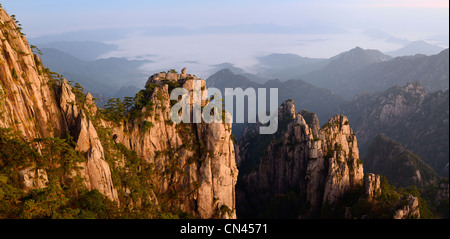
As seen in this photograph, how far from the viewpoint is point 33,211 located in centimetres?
2209

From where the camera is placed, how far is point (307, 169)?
78312 millimetres

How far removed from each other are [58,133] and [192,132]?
21.4 meters

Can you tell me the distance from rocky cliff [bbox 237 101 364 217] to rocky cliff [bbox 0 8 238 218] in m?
33.0

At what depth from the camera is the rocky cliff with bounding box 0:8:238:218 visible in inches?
1053

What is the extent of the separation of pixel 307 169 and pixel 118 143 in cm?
5595

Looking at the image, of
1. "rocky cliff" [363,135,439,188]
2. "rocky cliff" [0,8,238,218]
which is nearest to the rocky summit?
"rocky cliff" [0,8,238,218]

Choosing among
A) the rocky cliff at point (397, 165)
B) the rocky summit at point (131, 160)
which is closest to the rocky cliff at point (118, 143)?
the rocky summit at point (131, 160)

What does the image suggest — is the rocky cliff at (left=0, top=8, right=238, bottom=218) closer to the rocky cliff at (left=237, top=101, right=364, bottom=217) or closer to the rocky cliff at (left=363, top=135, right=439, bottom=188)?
the rocky cliff at (left=237, top=101, right=364, bottom=217)

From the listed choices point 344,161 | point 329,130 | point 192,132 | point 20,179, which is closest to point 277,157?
point 329,130

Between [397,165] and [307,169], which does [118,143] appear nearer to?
[307,169]

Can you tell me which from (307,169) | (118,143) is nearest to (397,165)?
(307,169)

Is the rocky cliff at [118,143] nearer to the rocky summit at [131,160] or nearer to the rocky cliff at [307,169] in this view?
the rocky summit at [131,160]

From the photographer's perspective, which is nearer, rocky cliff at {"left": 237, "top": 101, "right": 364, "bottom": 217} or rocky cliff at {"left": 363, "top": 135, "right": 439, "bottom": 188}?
rocky cliff at {"left": 237, "top": 101, "right": 364, "bottom": 217}
